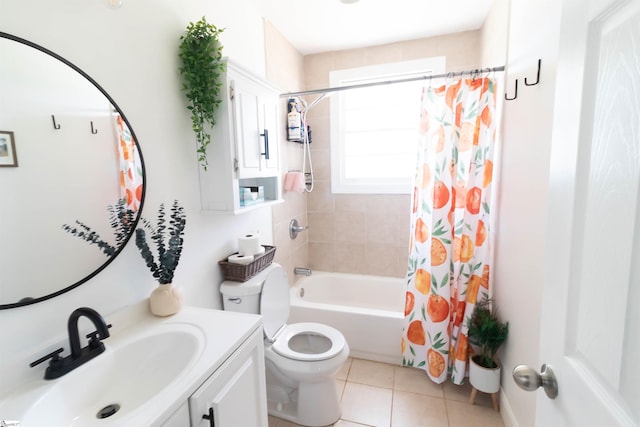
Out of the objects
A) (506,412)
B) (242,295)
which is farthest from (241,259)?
(506,412)

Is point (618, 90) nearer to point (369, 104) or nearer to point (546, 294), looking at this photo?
point (546, 294)

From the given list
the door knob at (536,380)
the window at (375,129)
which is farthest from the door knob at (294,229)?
the door knob at (536,380)

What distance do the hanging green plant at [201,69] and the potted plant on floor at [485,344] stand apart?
6.19 ft

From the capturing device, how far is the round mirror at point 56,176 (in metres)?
0.84

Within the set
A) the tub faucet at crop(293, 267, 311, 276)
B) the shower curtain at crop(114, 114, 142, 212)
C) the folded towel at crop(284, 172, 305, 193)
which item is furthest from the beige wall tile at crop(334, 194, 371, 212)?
the shower curtain at crop(114, 114, 142, 212)

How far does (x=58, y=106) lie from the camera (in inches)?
37.6

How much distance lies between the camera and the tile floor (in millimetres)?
1761

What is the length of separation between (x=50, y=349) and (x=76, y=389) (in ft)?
0.51

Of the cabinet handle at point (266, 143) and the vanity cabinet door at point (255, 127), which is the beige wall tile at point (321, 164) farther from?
the cabinet handle at point (266, 143)

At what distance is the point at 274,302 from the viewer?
181 cm

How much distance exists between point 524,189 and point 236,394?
1.59 m

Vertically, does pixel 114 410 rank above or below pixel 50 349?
below

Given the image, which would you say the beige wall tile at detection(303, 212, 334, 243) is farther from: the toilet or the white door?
the white door

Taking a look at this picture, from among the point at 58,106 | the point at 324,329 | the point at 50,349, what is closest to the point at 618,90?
the point at 58,106
